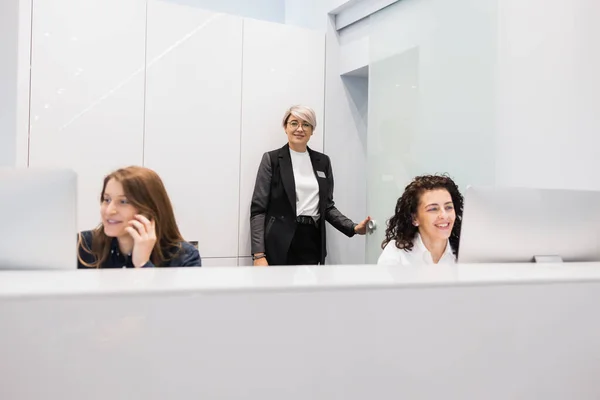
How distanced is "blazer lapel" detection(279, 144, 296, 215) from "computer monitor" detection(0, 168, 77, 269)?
2327 mm

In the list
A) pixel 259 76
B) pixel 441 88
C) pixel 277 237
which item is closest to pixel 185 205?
pixel 277 237

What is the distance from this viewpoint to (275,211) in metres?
3.41

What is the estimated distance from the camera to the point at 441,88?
283 cm

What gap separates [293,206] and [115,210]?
1.62 m

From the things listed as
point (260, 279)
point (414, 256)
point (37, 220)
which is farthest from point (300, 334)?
point (414, 256)

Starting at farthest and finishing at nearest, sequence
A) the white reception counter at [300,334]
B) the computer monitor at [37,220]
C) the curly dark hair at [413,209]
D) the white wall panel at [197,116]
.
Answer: the white wall panel at [197,116] → the curly dark hair at [413,209] → the computer monitor at [37,220] → the white reception counter at [300,334]

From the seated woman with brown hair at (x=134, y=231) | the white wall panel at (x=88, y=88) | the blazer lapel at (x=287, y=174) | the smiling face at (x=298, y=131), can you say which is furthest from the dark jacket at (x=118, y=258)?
the smiling face at (x=298, y=131)

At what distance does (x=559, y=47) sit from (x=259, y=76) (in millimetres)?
1803

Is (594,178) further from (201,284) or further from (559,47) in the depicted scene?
(201,284)

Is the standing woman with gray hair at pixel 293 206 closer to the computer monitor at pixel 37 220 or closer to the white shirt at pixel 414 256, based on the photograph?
the white shirt at pixel 414 256

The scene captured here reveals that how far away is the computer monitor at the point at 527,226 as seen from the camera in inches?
54.2

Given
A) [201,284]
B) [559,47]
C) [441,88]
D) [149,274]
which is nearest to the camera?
[201,284]

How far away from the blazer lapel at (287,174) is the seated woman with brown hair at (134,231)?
4.85ft

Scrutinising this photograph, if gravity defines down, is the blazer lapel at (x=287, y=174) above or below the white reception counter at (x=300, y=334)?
above
